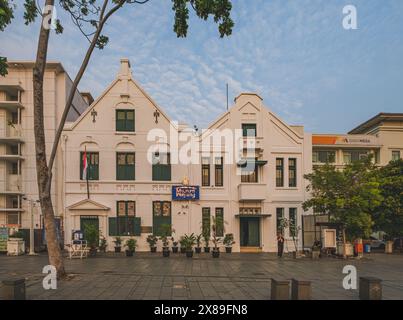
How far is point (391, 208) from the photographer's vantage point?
2933 cm

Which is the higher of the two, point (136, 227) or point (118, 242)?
point (136, 227)

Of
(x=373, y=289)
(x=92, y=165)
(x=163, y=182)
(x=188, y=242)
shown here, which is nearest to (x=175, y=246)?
(x=188, y=242)

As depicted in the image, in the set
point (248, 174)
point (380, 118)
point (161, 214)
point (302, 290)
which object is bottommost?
point (302, 290)

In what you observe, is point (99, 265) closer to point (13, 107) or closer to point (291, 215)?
point (291, 215)

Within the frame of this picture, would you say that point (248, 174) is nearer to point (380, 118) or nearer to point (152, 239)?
point (152, 239)

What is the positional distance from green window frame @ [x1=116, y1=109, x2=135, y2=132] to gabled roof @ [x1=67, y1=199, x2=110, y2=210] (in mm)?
6244

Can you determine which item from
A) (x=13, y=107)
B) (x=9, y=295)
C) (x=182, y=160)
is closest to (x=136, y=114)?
(x=182, y=160)

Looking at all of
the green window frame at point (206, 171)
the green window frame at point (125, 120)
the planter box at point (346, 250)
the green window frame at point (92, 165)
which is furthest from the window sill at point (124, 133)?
the planter box at point (346, 250)

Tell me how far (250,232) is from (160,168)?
9048 millimetres
